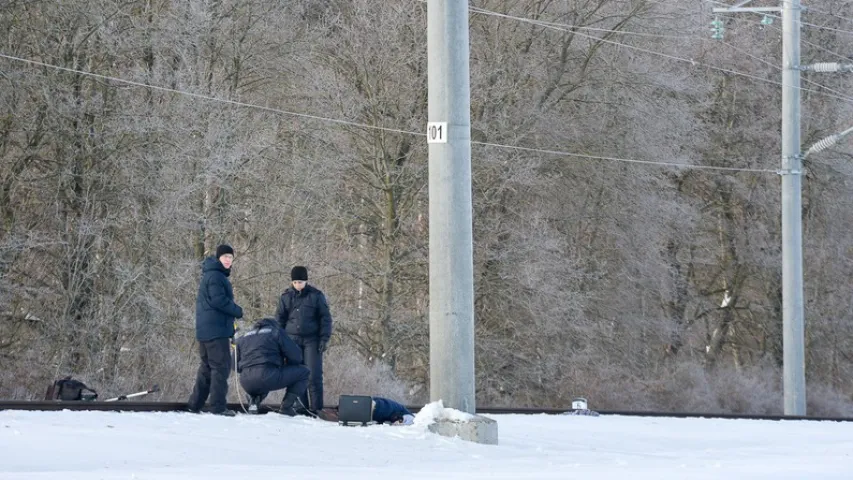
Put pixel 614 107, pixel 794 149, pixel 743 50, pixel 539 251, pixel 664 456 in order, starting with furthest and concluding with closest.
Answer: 1. pixel 743 50
2. pixel 614 107
3. pixel 539 251
4. pixel 794 149
5. pixel 664 456

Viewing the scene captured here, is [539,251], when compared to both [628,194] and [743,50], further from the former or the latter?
[743,50]

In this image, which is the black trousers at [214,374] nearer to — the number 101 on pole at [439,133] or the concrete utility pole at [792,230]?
the number 101 on pole at [439,133]

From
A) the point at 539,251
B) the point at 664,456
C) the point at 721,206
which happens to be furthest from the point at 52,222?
the point at 721,206

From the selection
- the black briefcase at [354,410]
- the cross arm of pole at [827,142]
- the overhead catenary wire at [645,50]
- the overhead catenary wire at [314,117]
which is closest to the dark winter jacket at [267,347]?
the black briefcase at [354,410]

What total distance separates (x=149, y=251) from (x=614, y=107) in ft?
41.9

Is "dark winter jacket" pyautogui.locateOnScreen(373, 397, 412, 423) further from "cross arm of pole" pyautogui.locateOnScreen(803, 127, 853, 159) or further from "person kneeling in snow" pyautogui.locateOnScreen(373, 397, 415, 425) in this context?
"cross arm of pole" pyautogui.locateOnScreen(803, 127, 853, 159)

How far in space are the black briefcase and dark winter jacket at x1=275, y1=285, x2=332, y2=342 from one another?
97 cm

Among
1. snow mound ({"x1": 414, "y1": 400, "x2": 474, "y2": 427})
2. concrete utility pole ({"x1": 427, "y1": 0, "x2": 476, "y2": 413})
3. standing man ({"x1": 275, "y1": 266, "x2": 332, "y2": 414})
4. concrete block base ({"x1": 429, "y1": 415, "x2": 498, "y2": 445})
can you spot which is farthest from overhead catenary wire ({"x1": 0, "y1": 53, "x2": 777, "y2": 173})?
concrete block base ({"x1": 429, "y1": 415, "x2": 498, "y2": 445})

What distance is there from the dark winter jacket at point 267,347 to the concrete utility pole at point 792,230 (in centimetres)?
1573

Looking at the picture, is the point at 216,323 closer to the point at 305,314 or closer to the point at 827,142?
the point at 305,314

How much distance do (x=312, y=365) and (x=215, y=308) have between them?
1645 mm

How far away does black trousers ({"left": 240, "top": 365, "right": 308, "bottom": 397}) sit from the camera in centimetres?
1462

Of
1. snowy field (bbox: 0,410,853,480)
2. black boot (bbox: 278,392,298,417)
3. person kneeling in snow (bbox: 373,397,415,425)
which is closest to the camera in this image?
snowy field (bbox: 0,410,853,480)

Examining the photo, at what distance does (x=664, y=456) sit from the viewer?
1439cm
